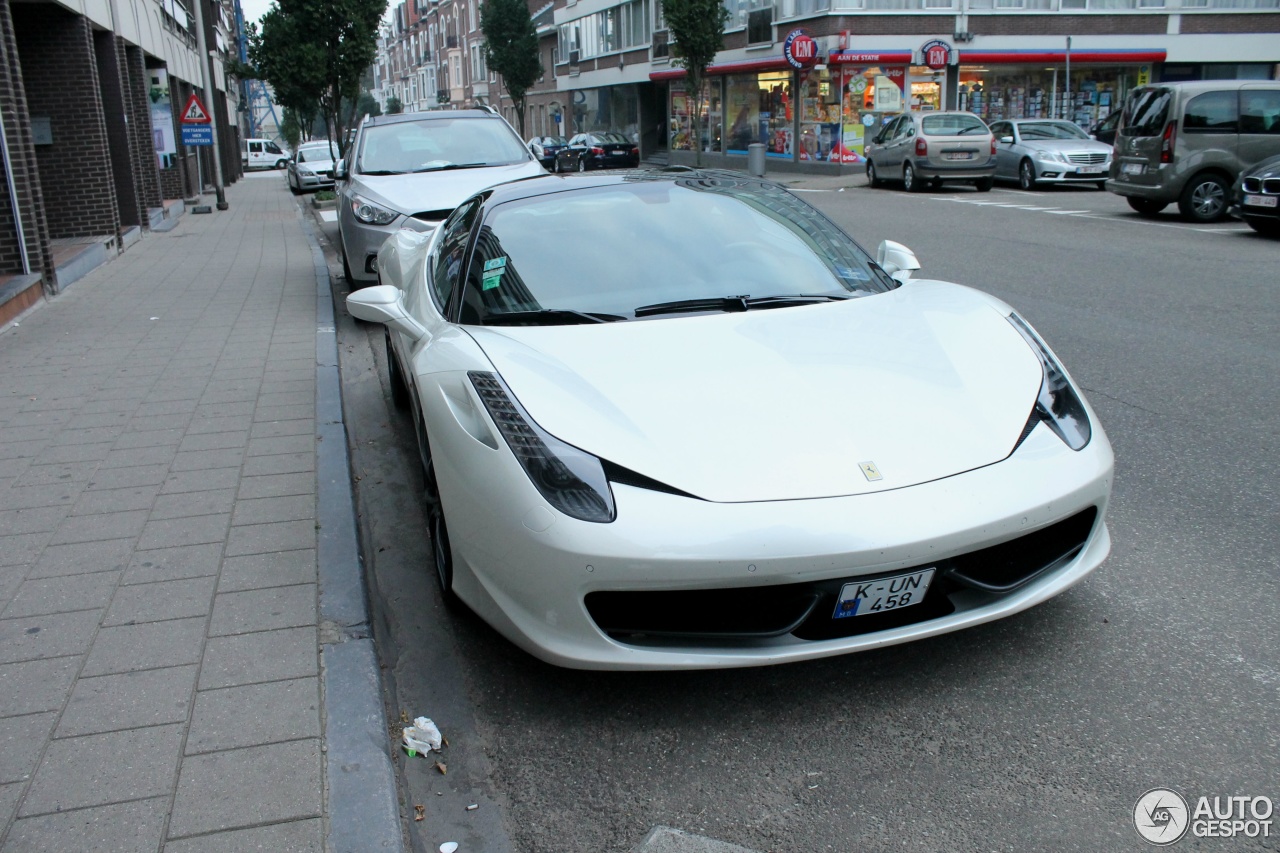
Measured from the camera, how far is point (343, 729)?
2.81m

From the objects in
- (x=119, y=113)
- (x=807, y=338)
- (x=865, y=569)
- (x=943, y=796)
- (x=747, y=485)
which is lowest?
(x=943, y=796)

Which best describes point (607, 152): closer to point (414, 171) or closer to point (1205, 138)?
point (1205, 138)

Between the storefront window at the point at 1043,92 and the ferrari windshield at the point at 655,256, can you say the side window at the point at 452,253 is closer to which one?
the ferrari windshield at the point at 655,256

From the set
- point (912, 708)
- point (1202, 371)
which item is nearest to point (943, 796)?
point (912, 708)

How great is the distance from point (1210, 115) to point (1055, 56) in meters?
20.1

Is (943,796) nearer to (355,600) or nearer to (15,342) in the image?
(355,600)

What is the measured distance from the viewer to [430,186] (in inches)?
360

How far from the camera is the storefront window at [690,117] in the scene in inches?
1575

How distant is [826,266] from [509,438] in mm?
1708

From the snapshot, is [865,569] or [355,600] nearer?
[865,569]

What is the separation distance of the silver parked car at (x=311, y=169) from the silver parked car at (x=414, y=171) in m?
16.7

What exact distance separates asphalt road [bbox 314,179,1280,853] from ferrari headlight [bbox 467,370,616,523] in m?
0.65

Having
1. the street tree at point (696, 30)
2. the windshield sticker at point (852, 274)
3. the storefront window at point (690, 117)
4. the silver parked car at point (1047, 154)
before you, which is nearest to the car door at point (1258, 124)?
the silver parked car at point (1047, 154)

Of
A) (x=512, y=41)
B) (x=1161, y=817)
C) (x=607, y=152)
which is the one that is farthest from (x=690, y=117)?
(x=1161, y=817)
